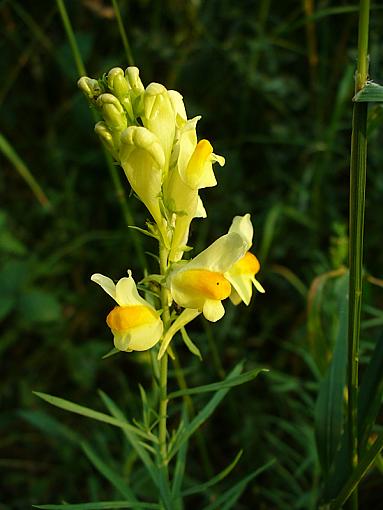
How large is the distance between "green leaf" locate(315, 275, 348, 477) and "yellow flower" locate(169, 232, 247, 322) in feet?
1.05

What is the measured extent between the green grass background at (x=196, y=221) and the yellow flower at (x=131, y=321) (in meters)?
0.65

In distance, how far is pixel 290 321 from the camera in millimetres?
1947

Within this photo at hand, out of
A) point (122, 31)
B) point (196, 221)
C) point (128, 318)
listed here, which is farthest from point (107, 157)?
point (196, 221)

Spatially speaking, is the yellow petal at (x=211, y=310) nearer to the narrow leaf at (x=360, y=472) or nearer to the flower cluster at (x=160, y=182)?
the flower cluster at (x=160, y=182)

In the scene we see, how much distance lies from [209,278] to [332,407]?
39 centimetres

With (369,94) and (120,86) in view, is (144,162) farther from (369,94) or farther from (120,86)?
(369,94)

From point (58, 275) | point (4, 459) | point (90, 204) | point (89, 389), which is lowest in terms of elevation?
point (4, 459)

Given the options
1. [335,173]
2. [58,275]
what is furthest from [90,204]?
[335,173]

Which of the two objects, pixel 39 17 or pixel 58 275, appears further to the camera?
pixel 39 17

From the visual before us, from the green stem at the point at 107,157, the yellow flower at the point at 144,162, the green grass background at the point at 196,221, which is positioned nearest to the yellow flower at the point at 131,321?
the yellow flower at the point at 144,162

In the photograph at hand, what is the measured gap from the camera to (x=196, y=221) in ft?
6.84

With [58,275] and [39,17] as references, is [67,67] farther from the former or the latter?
[58,275]

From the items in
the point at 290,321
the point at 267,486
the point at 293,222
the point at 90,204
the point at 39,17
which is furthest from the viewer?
the point at 39,17

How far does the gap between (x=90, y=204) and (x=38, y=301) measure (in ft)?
1.70
